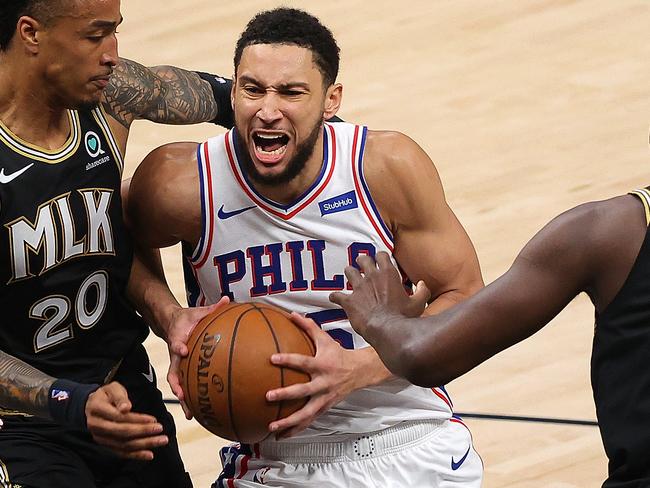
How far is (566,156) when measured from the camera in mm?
8602

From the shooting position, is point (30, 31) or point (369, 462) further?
A: point (369, 462)

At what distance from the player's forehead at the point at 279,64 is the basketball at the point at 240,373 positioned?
0.72 meters

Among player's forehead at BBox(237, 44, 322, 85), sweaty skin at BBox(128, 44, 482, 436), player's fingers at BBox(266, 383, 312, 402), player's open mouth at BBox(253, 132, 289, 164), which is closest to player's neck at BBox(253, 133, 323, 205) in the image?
sweaty skin at BBox(128, 44, 482, 436)

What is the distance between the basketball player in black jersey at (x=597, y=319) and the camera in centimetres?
322

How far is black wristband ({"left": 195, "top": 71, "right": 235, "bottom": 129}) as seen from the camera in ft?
16.8

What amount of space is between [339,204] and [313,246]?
15cm

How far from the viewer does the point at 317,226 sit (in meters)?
4.55

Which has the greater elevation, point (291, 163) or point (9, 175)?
point (9, 175)

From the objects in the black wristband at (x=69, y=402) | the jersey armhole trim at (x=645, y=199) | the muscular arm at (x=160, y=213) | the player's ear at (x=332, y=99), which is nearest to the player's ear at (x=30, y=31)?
the muscular arm at (x=160, y=213)

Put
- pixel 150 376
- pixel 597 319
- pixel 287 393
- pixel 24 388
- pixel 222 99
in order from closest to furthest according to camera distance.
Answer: pixel 597 319, pixel 287 393, pixel 24 388, pixel 150 376, pixel 222 99

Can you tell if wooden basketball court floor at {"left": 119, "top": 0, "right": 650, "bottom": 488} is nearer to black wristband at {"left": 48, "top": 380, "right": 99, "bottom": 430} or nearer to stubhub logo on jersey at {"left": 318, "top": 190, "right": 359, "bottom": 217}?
stubhub logo on jersey at {"left": 318, "top": 190, "right": 359, "bottom": 217}

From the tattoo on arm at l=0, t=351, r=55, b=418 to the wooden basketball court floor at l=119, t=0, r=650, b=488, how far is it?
1.87 m

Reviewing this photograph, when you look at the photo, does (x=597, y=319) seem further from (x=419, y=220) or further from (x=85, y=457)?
(x=85, y=457)

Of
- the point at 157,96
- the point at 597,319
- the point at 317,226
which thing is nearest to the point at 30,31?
the point at 157,96
